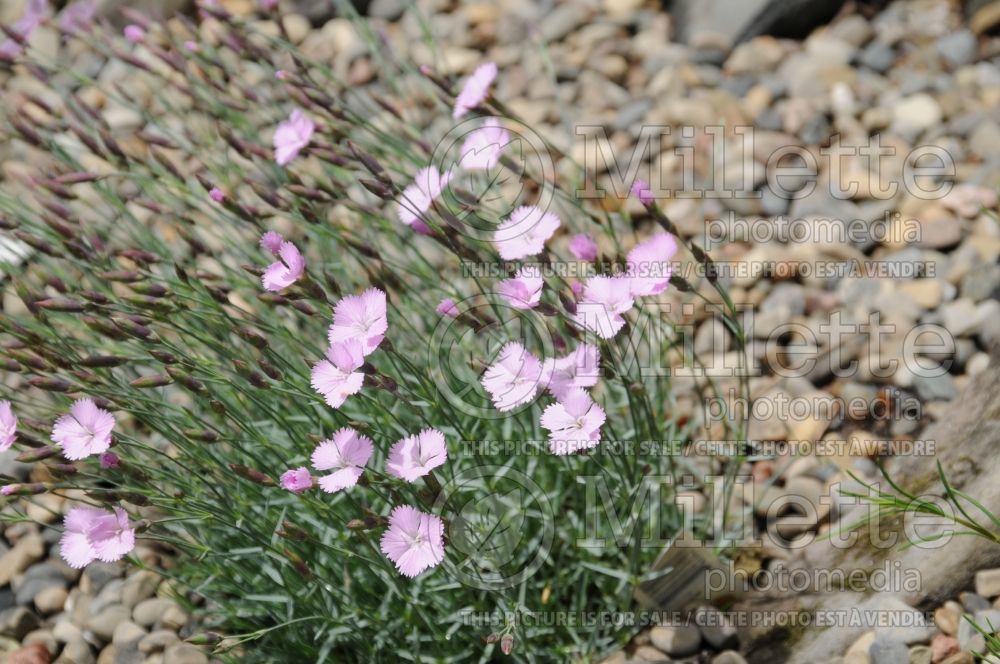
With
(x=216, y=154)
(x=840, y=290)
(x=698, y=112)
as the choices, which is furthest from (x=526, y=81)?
(x=840, y=290)

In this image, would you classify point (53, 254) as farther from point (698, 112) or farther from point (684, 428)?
point (698, 112)

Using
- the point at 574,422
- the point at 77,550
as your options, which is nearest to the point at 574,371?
the point at 574,422

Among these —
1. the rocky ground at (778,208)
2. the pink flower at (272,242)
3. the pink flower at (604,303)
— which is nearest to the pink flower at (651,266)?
the pink flower at (604,303)

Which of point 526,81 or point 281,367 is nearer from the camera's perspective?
point 281,367

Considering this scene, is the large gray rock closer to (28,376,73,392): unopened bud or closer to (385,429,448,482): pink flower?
(385,429,448,482): pink flower

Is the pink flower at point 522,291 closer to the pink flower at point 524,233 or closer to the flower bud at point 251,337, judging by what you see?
the pink flower at point 524,233

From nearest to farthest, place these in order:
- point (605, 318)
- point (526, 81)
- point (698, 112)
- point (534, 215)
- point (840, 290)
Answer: point (605, 318) → point (534, 215) → point (840, 290) → point (698, 112) → point (526, 81)

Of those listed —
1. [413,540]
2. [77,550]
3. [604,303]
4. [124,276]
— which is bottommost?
[77,550]

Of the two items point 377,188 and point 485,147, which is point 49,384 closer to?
point 377,188
